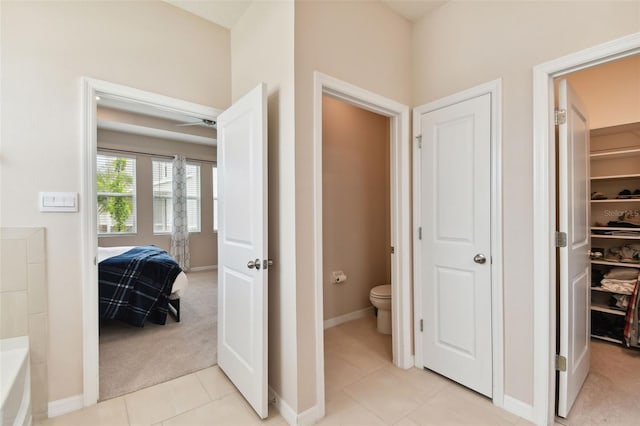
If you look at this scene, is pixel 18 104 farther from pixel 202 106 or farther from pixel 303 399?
pixel 303 399

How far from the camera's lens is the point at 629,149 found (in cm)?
272

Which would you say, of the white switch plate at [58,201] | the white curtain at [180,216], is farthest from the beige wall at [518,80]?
the white curtain at [180,216]

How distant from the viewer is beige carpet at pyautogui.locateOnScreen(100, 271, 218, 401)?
2.21 m

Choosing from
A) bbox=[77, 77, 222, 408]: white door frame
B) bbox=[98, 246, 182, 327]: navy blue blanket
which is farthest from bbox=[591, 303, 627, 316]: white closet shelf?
bbox=[98, 246, 182, 327]: navy blue blanket

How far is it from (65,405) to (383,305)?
2.42m

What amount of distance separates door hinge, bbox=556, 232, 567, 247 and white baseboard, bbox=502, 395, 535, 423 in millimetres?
948

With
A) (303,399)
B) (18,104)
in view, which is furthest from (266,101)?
(303,399)

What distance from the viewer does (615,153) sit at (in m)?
2.69

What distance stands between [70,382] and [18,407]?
523 millimetres

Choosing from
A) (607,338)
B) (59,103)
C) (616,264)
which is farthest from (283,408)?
(616,264)

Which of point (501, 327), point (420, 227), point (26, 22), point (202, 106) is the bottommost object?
point (501, 327)

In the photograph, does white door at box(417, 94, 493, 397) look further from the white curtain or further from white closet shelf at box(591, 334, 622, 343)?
the white curtain

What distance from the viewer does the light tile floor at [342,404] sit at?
1772mm

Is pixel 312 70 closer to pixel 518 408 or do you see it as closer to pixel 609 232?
pixel 518 408
